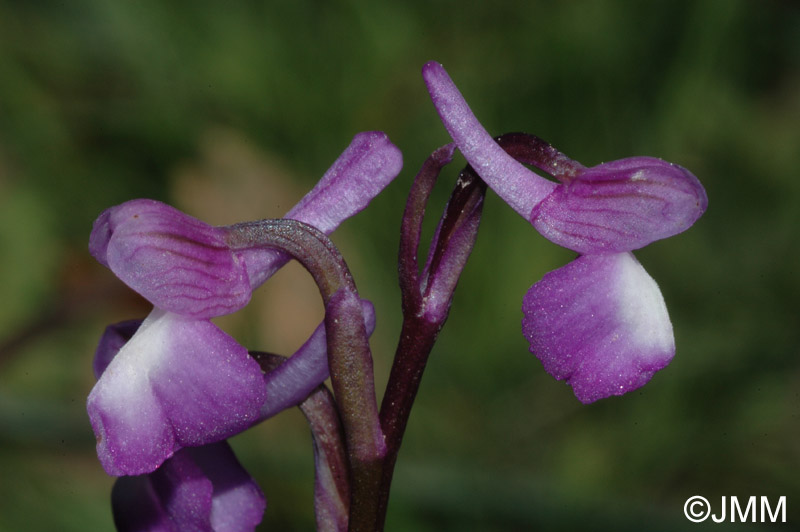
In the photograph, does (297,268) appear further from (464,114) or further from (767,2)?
(464,114)

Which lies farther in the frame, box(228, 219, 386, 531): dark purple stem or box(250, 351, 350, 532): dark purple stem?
box(250, 351, 350, 532): dark purple stem

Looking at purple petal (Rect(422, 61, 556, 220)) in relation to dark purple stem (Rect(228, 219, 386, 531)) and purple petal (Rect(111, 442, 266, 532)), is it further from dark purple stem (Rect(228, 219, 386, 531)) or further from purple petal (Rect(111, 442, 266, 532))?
purple petal (Rect(111, 442, 266, 532))

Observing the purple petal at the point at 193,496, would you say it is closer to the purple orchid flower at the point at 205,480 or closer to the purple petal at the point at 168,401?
the purple orchid flower at the point at 205,480

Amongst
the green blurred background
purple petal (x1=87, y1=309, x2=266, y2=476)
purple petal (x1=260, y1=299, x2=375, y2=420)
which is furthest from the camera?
the green blurred background

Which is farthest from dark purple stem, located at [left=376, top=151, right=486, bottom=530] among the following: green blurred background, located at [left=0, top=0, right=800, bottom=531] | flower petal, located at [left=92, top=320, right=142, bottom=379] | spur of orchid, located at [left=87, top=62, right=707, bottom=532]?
green blurred background, located at [left=0, top=0, right=800, bottom=531]

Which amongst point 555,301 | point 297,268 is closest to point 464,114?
point 555,301

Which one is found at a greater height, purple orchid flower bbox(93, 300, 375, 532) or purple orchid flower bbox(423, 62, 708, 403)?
purple orchid flower bbox(423, 62, 708, 403)

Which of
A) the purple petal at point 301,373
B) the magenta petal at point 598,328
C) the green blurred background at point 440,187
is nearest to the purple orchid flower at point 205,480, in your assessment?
the purple petal at point 301,373
